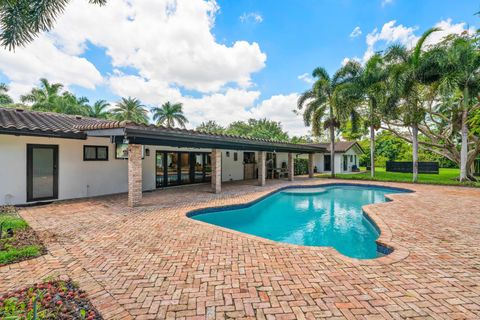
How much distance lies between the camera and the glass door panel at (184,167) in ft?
45.6

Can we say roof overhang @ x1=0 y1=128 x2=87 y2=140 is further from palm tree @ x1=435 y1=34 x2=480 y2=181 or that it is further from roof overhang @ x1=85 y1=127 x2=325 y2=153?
palm tree @ x1=435 y1=34 x2=480 y2=181

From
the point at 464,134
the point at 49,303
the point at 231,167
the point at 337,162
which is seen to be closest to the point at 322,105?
the point at 337,162

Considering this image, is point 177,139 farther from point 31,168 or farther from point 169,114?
point 169,114

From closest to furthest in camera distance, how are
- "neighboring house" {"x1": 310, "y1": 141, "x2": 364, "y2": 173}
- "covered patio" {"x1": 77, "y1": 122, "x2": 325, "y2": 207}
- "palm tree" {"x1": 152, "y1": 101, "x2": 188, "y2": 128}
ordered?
"covered patio" {"x1": 77, "y1": 122, "x2": 325, "y2": 207}
"neighboring house" {"x1": 310, "y1": 141, "x2": 364, "y2": 173}
"palm tree" {"x1": 152, "y1": 101, "x2": 188, "y2": 128}

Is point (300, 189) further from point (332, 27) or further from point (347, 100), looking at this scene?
point (332, 27)

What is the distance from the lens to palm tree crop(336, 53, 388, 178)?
16750mm

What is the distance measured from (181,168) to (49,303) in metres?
11.3

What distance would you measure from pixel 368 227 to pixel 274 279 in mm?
5467

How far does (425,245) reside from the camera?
4.85 metres

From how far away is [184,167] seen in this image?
46.4ft

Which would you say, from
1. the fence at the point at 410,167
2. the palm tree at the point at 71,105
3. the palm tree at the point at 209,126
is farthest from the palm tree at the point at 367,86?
the palm tree at the point at 209,126

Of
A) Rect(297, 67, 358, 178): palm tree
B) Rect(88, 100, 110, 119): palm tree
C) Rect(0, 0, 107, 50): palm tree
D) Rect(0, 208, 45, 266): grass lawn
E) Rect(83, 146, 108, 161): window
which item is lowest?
Rect(0, 208, 45, 266): grass lawn

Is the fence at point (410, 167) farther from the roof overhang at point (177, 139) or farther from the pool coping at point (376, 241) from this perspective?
the roof overhang at point (177, 139)

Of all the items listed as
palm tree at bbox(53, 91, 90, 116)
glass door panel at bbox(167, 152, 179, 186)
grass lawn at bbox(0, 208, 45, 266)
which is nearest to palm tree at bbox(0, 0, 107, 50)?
grass lawn at bbox(0, 208, 45, 266)
